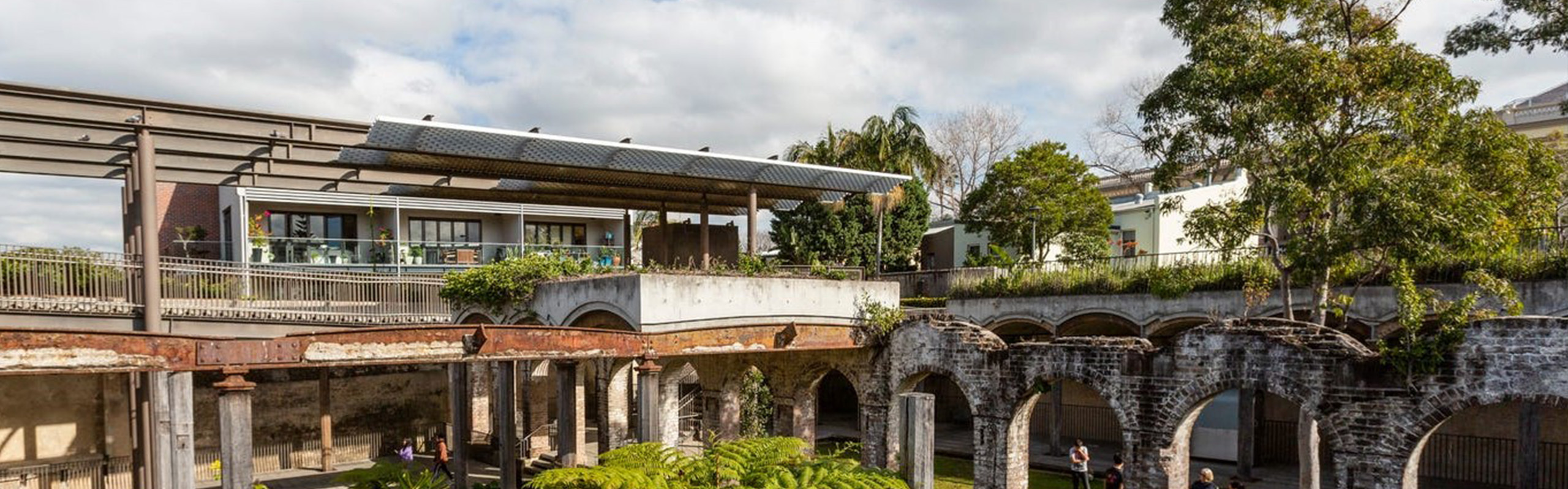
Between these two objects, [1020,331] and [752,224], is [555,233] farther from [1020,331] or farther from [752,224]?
[1020,331]

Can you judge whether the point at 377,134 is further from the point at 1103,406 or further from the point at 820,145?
the point at 820,145

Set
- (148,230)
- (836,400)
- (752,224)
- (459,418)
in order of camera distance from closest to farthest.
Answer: (459,418) → (148,230) → (752,224) → (836,400)

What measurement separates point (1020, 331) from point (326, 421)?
1950cm

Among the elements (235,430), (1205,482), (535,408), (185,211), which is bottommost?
(535,408)

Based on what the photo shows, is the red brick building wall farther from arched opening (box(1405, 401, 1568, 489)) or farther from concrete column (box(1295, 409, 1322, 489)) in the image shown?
arched opening (box(1405, 401, 1568, 489))

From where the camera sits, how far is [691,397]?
1047 inches

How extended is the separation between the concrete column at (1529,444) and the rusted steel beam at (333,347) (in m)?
14.9

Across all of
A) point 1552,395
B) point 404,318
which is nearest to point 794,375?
point 404,318

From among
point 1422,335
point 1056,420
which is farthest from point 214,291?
point 1422,335

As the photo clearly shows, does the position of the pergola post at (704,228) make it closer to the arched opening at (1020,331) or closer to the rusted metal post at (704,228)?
the rusted metal post at (704,228)

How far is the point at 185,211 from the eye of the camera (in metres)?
33.8

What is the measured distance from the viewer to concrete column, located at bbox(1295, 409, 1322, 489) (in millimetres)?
15008

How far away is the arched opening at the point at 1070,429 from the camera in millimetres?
23703

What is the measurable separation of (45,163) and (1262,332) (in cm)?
2035
